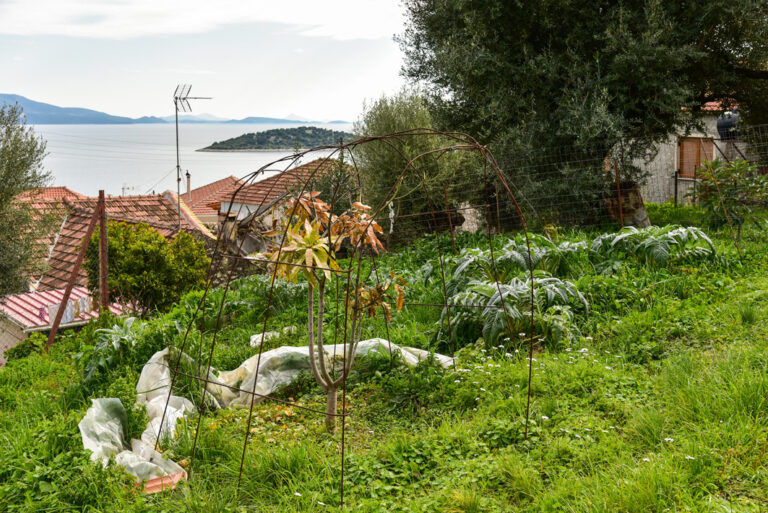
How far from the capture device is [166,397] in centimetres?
430

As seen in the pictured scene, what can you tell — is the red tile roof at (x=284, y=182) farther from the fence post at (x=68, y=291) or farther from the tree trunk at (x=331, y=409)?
the fence post at (x=68, y=291)

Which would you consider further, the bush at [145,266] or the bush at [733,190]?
the bush at [145,266]

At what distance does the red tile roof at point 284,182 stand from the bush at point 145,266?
121cm

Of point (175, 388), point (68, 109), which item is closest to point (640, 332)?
point (175, 388)

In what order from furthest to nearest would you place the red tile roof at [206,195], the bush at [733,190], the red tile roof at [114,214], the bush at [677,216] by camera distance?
1. the red tile roof at [206,195]
2. the red tile roof at [114,214]
3. the bush at [677,216]
4. the bush at [733,190]

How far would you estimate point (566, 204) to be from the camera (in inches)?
382

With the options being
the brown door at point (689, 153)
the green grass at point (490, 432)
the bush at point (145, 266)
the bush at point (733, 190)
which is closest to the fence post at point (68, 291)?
the green grass at point (490, 432)

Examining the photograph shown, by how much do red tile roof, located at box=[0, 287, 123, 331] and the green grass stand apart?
6205mm

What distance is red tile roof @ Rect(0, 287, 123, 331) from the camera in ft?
34.7

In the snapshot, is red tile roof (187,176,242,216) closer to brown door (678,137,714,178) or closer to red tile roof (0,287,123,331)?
red tile roof (0,287,123,331)

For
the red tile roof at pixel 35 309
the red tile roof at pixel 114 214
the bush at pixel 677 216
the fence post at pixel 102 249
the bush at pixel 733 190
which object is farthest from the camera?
the red tile roof at pixel 114 214

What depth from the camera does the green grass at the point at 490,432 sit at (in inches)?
109

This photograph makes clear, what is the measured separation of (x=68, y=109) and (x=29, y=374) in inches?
4053

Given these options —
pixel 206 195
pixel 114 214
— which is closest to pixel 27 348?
pixel 114 214
